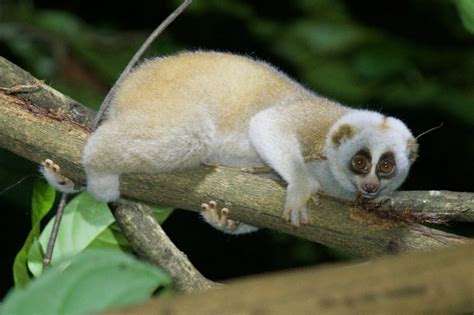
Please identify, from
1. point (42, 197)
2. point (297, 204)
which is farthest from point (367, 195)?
point (42, 197)

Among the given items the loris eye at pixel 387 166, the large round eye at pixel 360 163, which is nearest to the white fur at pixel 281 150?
the large round eye at pixel 360 163

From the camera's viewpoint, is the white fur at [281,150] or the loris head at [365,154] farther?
the loris head at [365,154]

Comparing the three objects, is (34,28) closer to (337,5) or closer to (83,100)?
(83,100)

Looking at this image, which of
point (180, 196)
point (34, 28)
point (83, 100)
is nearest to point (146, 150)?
point (180, 196)

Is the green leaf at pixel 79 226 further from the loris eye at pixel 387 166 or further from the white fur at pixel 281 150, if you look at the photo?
the loris eye at pixel 387 166

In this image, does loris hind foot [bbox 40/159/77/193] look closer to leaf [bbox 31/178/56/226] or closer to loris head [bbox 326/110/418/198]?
leaf [bbox 31/178/56/226]

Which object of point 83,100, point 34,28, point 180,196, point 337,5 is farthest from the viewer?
point 337,5

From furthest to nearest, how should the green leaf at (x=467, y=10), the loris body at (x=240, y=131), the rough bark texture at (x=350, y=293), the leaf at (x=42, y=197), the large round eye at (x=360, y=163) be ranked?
the large round eye at (x=360, y=163) < the leaf at (x=42, y=197) < the loris body at (x=240, y=131) < the green leaf at (x=467, y=10) < the rough bark texture at (x=350, y=293)
